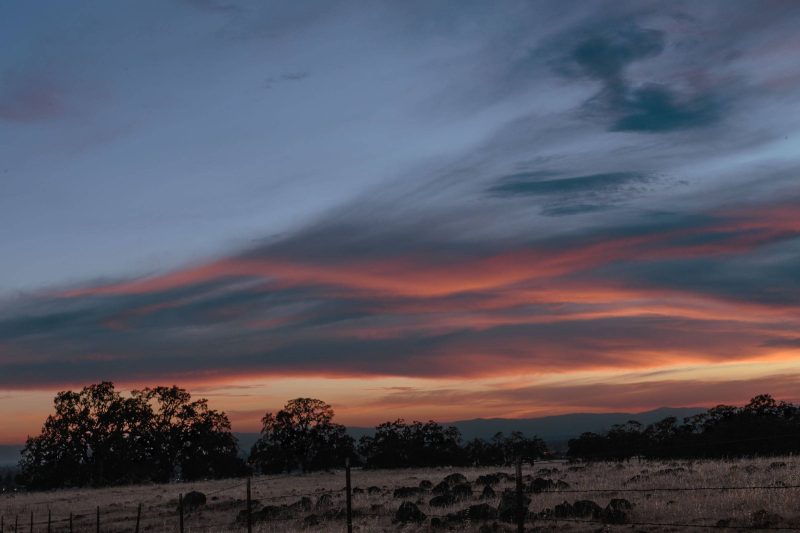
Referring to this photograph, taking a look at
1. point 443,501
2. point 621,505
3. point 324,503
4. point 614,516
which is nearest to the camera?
point 614,516

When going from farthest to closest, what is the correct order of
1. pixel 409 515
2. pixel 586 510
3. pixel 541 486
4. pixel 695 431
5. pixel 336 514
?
pixel 695 431 → pixel 541 486 → pixel 336 514 → pixel 409 515 → pixel 586 510

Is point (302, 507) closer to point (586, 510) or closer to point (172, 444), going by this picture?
point (586, 510)

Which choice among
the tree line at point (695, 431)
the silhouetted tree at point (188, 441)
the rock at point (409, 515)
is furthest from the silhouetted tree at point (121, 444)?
the rock at point (409, 515)

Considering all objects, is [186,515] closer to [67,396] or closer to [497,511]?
[497,511]

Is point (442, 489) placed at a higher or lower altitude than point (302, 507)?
higher

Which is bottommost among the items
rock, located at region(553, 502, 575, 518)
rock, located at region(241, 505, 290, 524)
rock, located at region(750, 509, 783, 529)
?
rock, located at region(241, 505, 290, 524)

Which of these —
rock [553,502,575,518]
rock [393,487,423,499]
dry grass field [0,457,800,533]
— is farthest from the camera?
rock [393,487,423,499]

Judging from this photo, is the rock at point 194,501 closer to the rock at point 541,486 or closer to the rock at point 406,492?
the rock at point 406,492

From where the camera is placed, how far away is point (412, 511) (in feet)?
103

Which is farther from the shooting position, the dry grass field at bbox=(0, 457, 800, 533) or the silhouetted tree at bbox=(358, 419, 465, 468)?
the silhouetted tree at bbox=(358, 419, 465, 468)

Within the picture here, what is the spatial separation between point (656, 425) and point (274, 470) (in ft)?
165

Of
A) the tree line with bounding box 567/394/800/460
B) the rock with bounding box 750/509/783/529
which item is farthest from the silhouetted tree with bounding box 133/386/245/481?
the rock with bounding box 750/509/783/529

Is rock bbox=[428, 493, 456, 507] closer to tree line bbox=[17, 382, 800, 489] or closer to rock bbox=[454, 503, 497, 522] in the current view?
rock bbox=[454, 503, 497, 522]

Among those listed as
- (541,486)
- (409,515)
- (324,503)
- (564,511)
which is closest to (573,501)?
(564,511)
